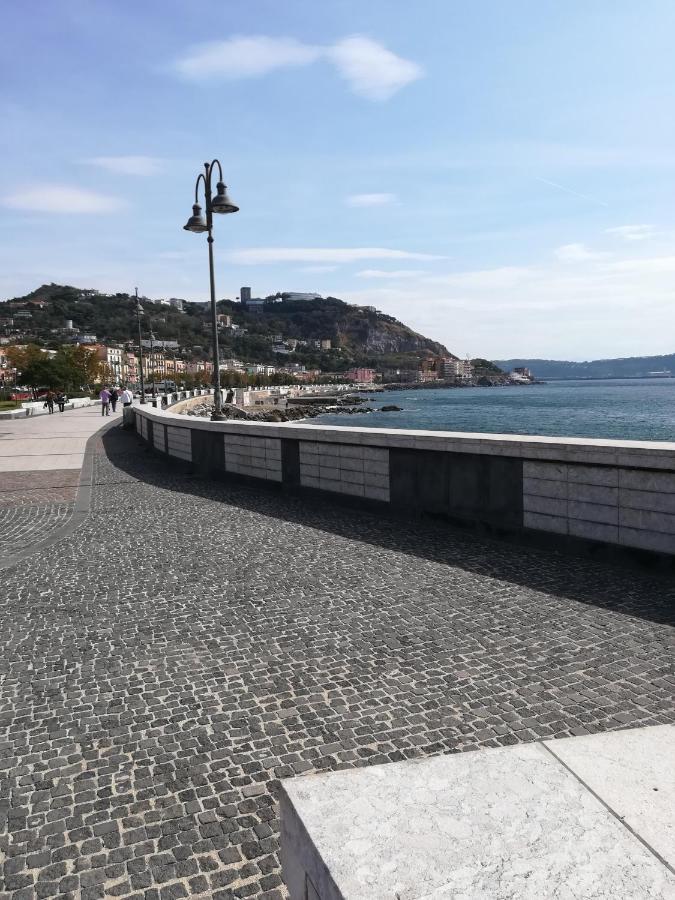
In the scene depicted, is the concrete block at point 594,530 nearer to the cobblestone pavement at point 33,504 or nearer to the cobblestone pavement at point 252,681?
the cobblestone pavement at point 252,681

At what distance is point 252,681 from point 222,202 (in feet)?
38.7

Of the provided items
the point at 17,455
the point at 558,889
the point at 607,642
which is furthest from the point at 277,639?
the point at 17,455

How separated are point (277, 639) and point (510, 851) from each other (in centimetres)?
313

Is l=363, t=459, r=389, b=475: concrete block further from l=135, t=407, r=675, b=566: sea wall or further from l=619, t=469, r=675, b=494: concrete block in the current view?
l=619, t=469, r=675, b=494: concrete block

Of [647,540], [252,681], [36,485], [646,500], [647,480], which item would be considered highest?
[647,480]

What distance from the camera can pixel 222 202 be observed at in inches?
535

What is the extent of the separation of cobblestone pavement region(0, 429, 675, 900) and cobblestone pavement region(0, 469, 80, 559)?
61.4 inches

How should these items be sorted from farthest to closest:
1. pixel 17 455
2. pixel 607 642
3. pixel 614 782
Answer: pixel 17 455, pixel 607 642, pixel 614 782

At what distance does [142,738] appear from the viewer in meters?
3.48

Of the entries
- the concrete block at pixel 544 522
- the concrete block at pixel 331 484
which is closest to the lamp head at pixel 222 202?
the concrete block at pixel 331 484

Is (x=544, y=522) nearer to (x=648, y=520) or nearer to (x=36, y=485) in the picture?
(x=648, y=520)

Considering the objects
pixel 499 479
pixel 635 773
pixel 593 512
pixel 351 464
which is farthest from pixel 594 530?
pixel 635 773

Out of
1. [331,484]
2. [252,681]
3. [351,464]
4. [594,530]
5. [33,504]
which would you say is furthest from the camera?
[33,504]

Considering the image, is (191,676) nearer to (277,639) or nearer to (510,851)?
(277,639)
